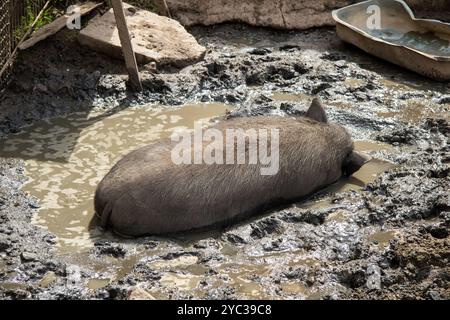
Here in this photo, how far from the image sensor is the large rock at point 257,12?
8.91 metres

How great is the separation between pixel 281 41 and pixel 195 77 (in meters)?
1.57

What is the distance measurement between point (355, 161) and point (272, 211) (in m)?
0.85

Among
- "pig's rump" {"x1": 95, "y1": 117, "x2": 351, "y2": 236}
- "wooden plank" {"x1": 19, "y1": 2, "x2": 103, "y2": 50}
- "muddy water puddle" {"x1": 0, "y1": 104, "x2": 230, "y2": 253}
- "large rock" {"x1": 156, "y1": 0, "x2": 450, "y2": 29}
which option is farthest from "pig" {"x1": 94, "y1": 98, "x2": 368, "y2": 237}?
"large rock" {"x1": 156, "y1": 0, "x2": 450, "y2": 29}

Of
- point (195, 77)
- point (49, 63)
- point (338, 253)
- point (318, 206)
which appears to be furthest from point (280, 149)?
point (49, 63)

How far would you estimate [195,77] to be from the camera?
7.56 m

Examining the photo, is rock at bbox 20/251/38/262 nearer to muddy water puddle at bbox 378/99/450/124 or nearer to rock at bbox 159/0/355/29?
muddy water puddle at bbox 378/99/450/124

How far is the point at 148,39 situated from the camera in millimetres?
7926

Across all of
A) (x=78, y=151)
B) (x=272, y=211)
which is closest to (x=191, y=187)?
(x=272, y=211)

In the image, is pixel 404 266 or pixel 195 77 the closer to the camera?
pixel 404 266

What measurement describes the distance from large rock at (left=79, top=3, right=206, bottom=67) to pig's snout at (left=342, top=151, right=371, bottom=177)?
255 cm

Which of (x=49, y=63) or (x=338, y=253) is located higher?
(x=49, y=63)

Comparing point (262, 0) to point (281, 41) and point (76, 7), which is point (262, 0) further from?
point (76, 7)

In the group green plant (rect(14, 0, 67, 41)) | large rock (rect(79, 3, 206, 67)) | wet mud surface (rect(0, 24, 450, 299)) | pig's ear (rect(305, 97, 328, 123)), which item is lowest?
wet mud surface (rect(0, 24, 450, 299))

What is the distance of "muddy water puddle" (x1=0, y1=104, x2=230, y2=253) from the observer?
17.1ft
